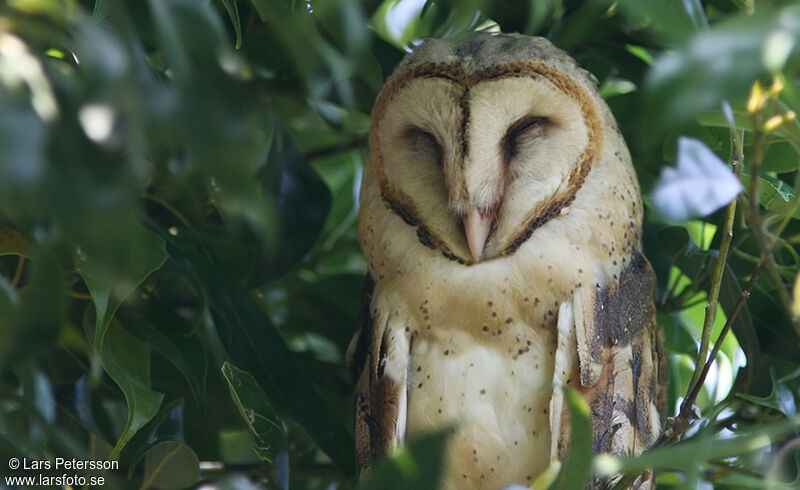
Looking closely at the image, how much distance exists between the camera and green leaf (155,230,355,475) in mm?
1426

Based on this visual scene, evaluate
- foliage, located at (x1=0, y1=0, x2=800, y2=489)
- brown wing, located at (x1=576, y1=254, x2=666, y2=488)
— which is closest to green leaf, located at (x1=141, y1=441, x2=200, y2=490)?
foliage, located at (x1=0, y1=0, x2=800, y2=489)

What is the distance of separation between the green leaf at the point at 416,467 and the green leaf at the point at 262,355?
0.52 m

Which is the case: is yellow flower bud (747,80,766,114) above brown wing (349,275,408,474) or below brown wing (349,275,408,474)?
above

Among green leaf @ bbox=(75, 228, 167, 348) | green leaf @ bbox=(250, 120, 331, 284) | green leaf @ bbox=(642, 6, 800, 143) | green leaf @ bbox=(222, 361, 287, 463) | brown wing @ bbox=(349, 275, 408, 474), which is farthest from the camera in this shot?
green leaf @ bbox=(250, 120, 331, 284)

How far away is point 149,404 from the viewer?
1.20 m

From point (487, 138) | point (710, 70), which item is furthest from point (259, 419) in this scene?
point (710, 70)

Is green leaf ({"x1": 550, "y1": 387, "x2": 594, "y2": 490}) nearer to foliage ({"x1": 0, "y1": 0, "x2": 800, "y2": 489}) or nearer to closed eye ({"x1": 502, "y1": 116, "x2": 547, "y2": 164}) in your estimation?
foliage ({"x1": 0, "y1": 0, "x2": 800, "y2": 489})

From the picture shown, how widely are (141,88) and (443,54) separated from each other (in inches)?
30.8

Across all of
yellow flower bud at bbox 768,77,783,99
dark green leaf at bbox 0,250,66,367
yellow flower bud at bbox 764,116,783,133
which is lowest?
dark green leaf at bbox 0,250,66,367

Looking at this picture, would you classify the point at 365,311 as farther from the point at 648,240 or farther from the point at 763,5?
the point at 763,5

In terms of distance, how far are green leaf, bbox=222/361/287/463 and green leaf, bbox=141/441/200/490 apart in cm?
8

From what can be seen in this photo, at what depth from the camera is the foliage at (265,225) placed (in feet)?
2.10

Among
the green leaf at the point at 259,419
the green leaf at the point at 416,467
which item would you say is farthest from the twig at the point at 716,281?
the green leaf at the point at 259,419

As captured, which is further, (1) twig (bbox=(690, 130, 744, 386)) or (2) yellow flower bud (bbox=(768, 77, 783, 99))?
(1) twig (bbox=(690, 130, 744, 386))
